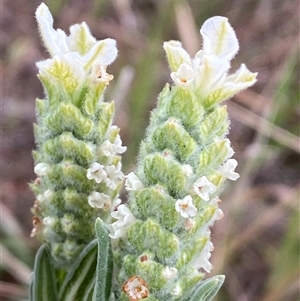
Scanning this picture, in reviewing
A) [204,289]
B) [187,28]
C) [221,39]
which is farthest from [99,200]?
[187,28]

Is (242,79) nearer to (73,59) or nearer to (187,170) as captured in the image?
(187,170)

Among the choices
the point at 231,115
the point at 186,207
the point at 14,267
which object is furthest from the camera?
the point at 231,115

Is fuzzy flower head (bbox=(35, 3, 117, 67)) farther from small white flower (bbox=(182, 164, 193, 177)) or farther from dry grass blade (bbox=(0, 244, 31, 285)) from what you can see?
dry grass blade (bbox=(0, 244, 31, 285))

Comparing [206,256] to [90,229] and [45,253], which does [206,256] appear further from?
[45,253]

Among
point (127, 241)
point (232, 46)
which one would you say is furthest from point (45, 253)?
point (232, 46)

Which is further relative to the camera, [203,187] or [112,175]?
[112,175]
